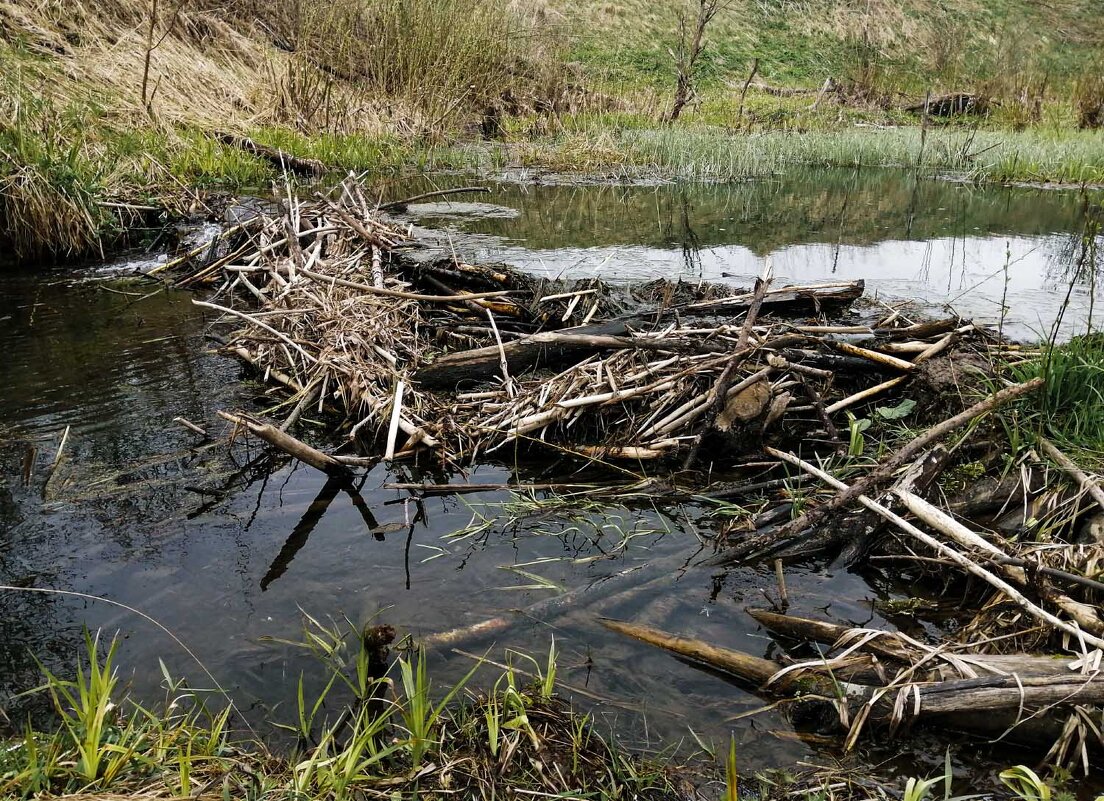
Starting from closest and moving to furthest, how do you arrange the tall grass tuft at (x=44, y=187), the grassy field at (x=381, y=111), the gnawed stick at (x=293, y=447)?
the gnawed stick at (x=293, y=447) → the tall grass tuft at (x=44, y=187) → the grassy field at (x=381, y=111)

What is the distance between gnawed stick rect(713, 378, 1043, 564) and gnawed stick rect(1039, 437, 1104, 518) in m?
0.21

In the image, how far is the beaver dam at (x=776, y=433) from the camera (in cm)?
221

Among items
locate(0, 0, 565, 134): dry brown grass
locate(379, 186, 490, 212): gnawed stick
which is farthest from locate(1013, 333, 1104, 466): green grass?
locate(0, 0, 565, 134): dry brown grass

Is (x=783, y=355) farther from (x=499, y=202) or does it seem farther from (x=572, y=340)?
(x=499, y=202)

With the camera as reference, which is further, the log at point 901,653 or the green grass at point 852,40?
the green grass at point 852,40

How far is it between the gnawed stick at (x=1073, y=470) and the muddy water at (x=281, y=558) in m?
0.70

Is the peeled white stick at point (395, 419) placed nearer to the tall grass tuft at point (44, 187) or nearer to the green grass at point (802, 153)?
the tall grass tuft at point (44, 187)

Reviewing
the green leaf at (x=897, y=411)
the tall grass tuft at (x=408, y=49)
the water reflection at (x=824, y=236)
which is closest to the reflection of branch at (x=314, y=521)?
the green leaf at (x=897, y=411)

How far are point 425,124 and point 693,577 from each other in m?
12.4

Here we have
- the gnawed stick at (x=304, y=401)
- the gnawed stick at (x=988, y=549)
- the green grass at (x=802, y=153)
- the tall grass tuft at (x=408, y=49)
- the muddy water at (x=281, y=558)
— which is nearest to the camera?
the gnawed stick at (x=988, y=549)

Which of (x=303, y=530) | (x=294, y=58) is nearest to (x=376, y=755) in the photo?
(x=303, y=530)

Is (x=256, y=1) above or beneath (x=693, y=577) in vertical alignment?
above

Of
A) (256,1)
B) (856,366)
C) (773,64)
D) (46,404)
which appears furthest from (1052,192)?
(773,64)

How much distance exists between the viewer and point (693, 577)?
2875mm
